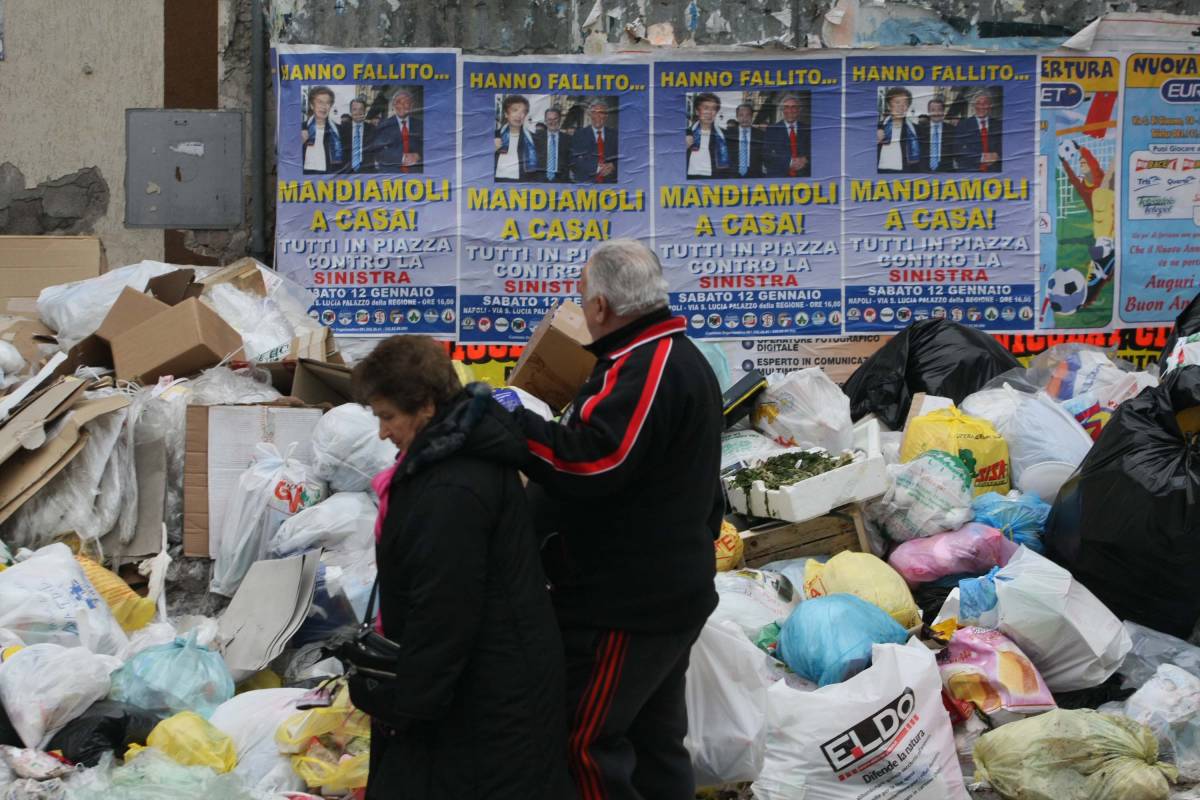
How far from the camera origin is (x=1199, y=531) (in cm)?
476

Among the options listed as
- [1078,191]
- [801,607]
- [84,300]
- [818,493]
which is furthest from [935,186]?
[84,300]

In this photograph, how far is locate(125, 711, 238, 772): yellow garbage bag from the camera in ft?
12.4

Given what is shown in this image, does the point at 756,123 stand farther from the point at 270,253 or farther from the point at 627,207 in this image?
the point at 270,253

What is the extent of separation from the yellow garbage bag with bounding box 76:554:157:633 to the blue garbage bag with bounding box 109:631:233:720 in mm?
481

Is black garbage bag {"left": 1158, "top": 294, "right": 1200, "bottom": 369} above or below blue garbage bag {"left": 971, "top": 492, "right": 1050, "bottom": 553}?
above

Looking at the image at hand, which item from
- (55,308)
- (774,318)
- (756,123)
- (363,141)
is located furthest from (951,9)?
(55,308)

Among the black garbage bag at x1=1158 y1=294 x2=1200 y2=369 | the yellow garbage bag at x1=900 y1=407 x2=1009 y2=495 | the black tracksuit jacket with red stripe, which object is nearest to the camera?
the black tracksuit jacket with red stripe

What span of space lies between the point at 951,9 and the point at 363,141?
3.33 metres

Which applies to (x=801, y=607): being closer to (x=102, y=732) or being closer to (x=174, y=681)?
(x=174, y=681)

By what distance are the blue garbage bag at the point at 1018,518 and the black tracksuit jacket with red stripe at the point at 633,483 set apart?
2.85 meters

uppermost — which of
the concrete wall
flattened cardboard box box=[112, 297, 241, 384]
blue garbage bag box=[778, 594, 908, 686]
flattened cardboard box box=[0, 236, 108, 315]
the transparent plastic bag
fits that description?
the concrete wall

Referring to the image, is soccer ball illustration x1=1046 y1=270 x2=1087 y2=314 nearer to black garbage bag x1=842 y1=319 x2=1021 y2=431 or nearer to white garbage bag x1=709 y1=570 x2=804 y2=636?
black garbage bag x1=842 y1=319 x2=1021 y2=431

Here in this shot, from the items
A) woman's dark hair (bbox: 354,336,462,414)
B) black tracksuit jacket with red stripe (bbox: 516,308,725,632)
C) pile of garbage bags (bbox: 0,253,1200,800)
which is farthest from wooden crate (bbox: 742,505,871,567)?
woman's dark hair (bbox: 354,336,462,414)

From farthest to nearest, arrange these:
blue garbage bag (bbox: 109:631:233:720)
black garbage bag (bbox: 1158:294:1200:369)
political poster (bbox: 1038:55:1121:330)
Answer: political poster (bbox: 1038:55:1121:330), black garbage bag (bbox: 1158:294:1200:369), blue garbage bag (bbox: 109:631:233:720)
